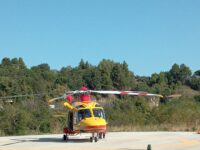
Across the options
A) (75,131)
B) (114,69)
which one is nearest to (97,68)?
(114,69)

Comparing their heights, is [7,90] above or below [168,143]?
above

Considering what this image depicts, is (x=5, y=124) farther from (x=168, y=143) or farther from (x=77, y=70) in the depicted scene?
(x=77, y=70)

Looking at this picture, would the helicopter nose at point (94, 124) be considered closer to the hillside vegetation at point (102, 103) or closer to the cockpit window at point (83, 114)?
the cockpit window at point (83, 114)

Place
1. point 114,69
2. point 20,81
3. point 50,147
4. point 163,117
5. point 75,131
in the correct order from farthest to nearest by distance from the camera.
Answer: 1. point 114,69
2. point 20,81
3. point 163,117
4. point 75,131
5. point 50,147

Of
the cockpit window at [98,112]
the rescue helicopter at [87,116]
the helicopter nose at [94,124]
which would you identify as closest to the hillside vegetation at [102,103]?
the rescue helicopter at [87,116]

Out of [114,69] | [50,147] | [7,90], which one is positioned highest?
[114,69]

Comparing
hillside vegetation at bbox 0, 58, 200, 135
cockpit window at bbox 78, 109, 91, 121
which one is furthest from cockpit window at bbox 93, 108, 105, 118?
hillside vegetation at bbox 0, 58, 200, 135

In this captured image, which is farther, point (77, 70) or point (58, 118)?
point (77, 70)

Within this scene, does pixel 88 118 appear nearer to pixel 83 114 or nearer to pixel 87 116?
pixel 87 116

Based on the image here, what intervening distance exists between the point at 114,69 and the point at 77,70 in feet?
32.8

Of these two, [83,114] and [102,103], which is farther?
[102,103]

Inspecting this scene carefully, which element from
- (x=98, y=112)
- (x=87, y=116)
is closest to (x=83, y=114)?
(x=87, y=116)

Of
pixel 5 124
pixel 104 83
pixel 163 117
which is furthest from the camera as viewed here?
pixel 104 83

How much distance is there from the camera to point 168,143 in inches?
1010
